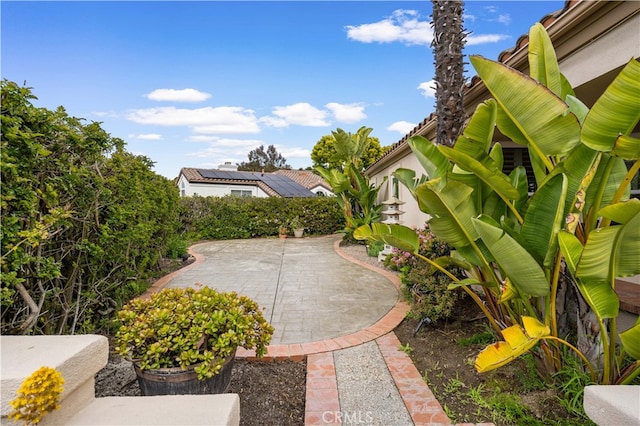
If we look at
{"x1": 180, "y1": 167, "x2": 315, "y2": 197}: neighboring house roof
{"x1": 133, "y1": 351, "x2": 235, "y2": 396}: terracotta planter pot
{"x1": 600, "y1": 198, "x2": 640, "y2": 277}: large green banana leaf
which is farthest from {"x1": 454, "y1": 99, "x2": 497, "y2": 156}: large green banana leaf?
{"x1": 180, "y1": 167, "x2": 315, "y2": 197}: neighboring house roof

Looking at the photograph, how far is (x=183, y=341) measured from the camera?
249cm

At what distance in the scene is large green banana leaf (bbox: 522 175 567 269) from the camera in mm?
2236

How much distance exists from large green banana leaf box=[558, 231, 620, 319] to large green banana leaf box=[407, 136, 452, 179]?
1.20 metres

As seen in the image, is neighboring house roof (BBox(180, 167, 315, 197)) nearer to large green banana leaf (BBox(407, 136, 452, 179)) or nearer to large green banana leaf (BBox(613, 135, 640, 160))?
large green banana leaf (BBox(407, 136, 452, 179))

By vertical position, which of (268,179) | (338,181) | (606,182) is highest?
(268,179)

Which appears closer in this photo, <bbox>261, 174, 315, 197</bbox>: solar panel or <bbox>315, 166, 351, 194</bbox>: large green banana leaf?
<bbox>315, 166, 351, 194</bbox>: large green banana leaf

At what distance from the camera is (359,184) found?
1130 cm

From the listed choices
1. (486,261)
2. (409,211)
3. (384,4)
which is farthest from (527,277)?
(409,211)

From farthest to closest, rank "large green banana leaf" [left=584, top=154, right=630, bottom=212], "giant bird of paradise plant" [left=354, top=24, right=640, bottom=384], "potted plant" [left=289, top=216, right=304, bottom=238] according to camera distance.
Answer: "potted plant" [left=289, top=216, right=304, bottom=238] < "large green banana leaf" [left=584, top=154, right=630, bottom=212] < "giant bird of paradise plant" [left=354, top=24, right=640, bottom=384]

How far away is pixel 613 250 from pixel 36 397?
127 inches

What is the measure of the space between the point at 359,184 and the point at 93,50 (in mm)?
8091

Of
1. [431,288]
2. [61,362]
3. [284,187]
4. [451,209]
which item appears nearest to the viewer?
[61,362]

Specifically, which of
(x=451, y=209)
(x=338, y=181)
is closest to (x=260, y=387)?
(x=451, y=209)

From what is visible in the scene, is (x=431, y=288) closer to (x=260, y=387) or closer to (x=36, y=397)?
(x=260, y=387)
